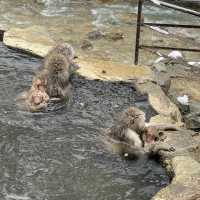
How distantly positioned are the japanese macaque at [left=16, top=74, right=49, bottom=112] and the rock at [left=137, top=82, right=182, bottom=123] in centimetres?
158

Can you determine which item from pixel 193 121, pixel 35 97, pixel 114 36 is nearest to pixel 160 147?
pixel 193 121

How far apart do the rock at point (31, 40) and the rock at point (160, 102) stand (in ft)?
7.14

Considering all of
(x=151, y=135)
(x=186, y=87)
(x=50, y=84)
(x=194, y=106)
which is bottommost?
(x=186, y=87)

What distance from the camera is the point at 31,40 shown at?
35.3 feet

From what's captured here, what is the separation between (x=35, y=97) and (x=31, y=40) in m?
2.83

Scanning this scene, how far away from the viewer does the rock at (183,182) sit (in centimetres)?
602

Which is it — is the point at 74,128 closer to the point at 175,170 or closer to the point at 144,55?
the point at 175,170

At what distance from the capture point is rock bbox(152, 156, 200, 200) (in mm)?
6016

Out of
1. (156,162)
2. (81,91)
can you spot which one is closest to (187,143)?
(156,162)

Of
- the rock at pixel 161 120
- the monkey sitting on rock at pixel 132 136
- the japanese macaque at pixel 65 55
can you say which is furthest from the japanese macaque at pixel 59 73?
the rock at pixel 161 120

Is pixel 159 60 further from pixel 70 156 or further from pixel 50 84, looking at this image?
pixel 70 156

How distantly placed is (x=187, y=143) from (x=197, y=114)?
129 centimetres

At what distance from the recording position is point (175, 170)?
6.69 m

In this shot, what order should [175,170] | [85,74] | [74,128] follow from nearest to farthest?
1. [175,170]
2. [74,128]
3. [85,74]
